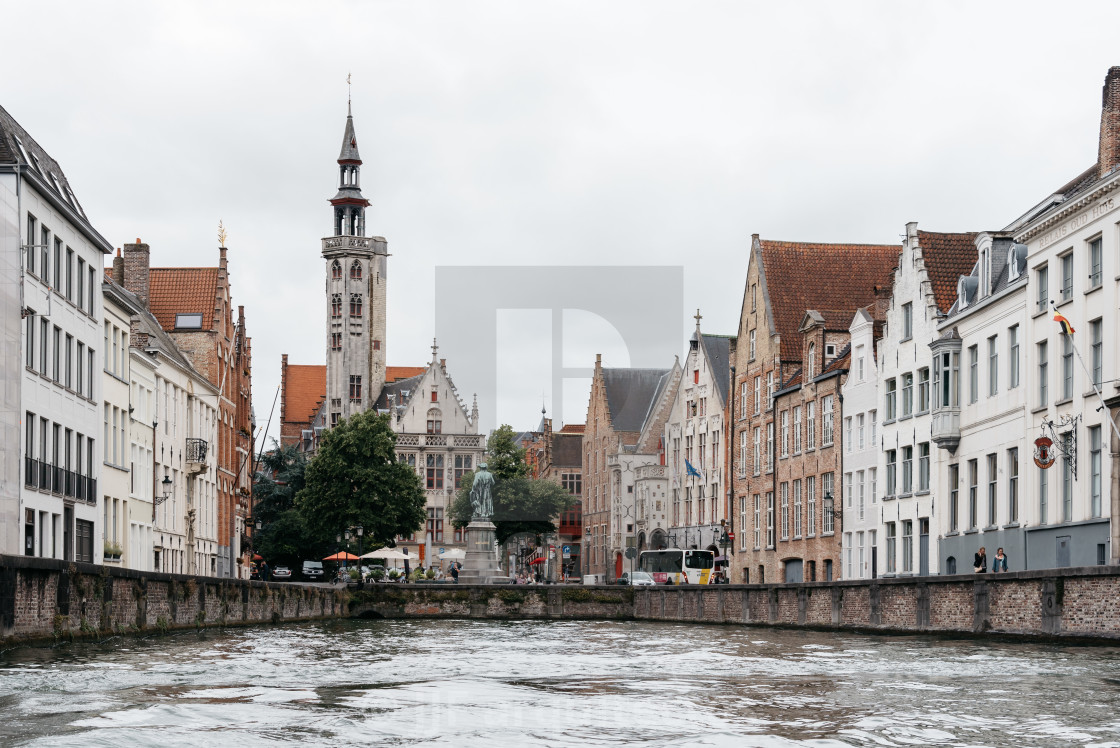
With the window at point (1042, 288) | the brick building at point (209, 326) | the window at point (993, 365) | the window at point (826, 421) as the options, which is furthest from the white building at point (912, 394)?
Answer: the brick building at point (209, 326)

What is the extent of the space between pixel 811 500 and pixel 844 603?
91.7 feet

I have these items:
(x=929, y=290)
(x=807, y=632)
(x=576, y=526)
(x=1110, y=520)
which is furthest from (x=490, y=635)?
(x=576, y=526)

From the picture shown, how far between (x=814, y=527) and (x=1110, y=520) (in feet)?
94.8

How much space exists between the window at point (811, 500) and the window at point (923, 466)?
11.8 metres

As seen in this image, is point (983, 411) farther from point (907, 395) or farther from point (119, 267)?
point (119, 267)

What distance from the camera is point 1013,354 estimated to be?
149 feet

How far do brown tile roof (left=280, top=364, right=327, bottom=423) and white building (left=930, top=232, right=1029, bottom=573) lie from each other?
105225 mm

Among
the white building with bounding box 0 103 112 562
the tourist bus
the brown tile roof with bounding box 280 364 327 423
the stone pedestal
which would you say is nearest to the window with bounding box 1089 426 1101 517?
the white building with bounding box 0 103 112 562

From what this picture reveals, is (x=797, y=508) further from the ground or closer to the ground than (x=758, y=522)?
further from the ground

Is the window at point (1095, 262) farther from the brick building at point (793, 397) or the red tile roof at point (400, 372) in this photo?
the red tile roof at point (400, 372)

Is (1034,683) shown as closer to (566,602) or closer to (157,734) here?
(157,734)

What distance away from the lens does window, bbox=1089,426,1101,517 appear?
38.6 meters

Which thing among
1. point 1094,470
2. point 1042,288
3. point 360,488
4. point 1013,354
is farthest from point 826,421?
point 360,488

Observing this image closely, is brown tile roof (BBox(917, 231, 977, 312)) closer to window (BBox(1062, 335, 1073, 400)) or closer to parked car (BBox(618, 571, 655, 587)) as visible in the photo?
window (BBox(1062, 335, 1073, 400))
